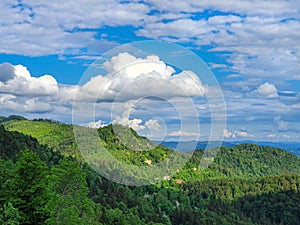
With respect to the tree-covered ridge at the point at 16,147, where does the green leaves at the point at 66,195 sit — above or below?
below

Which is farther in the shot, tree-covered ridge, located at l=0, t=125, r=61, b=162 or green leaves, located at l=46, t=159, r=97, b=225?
tree-covered ridge, located at l=0, t=125, r=61, b=162

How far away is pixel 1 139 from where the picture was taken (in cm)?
17525

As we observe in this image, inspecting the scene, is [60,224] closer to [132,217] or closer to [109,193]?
[132,217]

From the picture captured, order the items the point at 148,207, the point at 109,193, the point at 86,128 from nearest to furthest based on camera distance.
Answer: the point at 86,128
the point at 109,193
the point at 148,207

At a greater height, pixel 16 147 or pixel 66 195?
pixel 16 147

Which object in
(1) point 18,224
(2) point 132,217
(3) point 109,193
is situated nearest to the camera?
(1) point 18,224

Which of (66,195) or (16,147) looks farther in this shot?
(16,147)

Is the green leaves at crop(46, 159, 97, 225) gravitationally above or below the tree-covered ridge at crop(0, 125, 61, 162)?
below

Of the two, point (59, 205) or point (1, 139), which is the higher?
point (1, 139)

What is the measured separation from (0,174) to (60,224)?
2099 centimetres

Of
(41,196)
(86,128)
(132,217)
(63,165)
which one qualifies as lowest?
(132,217)

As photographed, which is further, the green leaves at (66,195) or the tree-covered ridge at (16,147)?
the tree-covered ridge at (16,147)

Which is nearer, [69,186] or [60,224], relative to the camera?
[60,224]

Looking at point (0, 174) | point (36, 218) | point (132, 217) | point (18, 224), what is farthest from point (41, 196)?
point (132, 217)
